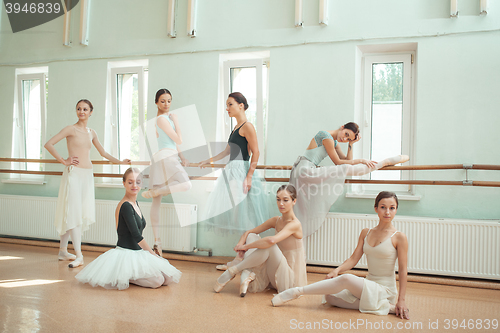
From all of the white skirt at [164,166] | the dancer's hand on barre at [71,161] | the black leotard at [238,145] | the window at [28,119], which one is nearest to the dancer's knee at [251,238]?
the black leotard at [238,145]

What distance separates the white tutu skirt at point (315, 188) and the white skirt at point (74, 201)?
1.89 metres

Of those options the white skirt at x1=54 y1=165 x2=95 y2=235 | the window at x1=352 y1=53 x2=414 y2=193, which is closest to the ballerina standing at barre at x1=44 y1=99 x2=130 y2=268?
the white skirt at x1=54 y1=165 x2=95 y2=235

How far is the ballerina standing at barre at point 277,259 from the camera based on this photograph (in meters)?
2.72

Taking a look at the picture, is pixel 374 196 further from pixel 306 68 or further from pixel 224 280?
pixel 224 280

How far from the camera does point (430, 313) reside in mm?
2475

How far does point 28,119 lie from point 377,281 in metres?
4.71

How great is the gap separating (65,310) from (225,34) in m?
2.96

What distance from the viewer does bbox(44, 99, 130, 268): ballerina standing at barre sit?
371 cm

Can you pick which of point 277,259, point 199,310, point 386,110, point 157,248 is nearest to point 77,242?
point 157,248

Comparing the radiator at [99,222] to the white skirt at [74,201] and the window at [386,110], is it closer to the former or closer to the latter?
the white skirt at [74,201]

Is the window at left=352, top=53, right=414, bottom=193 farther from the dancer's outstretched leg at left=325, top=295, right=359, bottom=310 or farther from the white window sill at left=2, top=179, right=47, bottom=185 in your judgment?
the white window sill at left=2, top=179, right=47, bottom=185

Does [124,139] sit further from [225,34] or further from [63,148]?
[225,34]

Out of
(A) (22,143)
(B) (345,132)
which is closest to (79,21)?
(A) (22,143)

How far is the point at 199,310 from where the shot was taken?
243 centimetres
